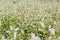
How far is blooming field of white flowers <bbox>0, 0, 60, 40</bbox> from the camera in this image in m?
9.78

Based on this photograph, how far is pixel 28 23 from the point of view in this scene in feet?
34.4

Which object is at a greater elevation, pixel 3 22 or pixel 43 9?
pixel 43 9

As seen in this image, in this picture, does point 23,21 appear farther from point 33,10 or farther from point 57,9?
point 57,9

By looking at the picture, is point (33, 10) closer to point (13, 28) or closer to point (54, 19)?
point (54, 19)

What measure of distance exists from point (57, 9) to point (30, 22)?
2.70m

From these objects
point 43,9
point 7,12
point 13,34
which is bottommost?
point 13,34

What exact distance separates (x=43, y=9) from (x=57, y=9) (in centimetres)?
81

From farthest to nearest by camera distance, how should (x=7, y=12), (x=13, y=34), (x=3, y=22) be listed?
(x=7, y=12) < (x=3, y=22) < (x=13, y=34)

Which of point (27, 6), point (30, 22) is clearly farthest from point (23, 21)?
point (27, 6)

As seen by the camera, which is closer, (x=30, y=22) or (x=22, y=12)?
(x=30, y=22)

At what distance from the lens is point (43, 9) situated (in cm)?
1248

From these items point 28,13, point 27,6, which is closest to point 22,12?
point 28,13

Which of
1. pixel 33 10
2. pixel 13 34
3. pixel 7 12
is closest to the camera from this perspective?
pixel 13 34

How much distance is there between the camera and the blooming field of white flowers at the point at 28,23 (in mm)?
9781
